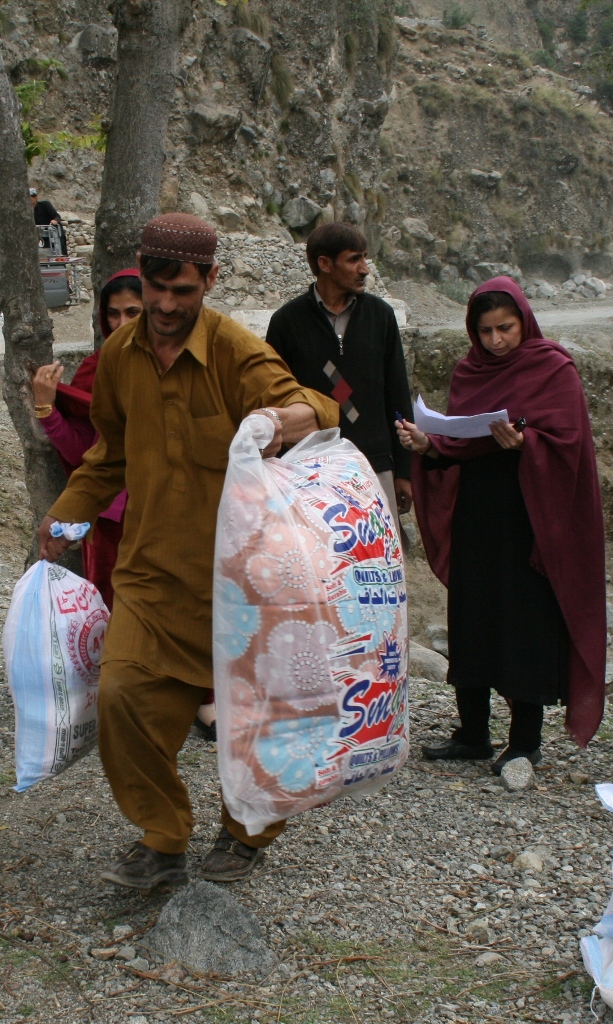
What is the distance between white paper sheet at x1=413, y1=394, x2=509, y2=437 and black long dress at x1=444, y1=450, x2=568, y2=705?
0.23 meters

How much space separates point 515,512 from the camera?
3.74 m

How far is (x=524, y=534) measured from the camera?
3736mm

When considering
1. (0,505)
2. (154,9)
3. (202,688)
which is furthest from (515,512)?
(0,505)

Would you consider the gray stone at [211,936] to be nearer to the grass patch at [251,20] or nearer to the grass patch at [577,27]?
the grass patch at [251,20]

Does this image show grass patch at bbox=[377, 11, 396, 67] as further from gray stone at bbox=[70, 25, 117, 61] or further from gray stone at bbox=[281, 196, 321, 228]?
gray stone at bbox=[70, 25, 117, 61]

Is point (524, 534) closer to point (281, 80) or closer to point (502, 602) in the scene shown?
point (502, 602)

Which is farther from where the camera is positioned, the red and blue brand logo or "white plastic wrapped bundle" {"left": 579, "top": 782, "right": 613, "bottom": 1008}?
the red and blue brand logo

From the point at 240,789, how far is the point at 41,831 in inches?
44.1

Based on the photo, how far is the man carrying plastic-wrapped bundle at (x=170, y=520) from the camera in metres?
2.58

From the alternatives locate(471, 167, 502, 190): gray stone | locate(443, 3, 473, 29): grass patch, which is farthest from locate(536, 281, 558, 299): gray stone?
locate(443, 3, 473, 29): grass patch

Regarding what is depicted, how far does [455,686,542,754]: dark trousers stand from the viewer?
12.5ft

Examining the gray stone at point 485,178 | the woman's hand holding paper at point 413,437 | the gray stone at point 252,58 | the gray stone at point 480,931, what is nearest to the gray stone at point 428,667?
the woman's hand holding paper at point 413,437

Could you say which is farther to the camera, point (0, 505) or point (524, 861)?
point (0, 505)

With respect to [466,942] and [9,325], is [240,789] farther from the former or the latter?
[9,325]
